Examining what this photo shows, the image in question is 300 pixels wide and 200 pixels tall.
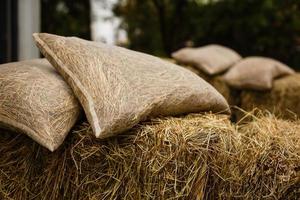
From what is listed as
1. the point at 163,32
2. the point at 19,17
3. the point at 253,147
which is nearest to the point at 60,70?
the point at 253,147

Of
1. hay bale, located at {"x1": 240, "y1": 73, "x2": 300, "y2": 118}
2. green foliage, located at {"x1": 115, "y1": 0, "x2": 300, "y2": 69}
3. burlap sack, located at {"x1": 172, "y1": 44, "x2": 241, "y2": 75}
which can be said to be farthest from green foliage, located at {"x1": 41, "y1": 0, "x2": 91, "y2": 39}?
hay bale, located at {"x1": 240, "y1": 73, "x2": 300, "y2": 118}

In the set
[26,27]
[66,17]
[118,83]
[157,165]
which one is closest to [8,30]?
[26,27]

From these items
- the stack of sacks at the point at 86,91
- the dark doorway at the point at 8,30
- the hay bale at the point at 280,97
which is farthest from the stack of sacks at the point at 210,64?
the stack of sacks at the point at 86,91

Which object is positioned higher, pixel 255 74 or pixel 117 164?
pixel 117 164

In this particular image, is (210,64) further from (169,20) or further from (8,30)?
(169,20)

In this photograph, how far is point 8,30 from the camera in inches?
166

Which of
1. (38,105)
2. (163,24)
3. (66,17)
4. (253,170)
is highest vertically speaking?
(38,105)

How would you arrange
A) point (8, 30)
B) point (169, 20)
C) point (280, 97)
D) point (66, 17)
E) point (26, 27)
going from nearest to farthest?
point (280, 97)
point (8, 30)
point (26, 27)
point (66, 17)
point (169, 20)

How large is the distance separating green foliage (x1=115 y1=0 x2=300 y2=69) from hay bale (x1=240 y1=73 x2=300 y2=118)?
259 centimetres

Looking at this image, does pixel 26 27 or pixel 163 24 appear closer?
pixel 26 27

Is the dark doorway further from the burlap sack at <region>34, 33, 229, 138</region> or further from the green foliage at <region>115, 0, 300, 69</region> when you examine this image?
the green foliage at <region>115, 0, 300, 69</region>

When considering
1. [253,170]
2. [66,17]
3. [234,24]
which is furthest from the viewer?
[234,24]

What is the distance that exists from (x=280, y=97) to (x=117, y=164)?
2457mm

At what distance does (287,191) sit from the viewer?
1642 millimetres
